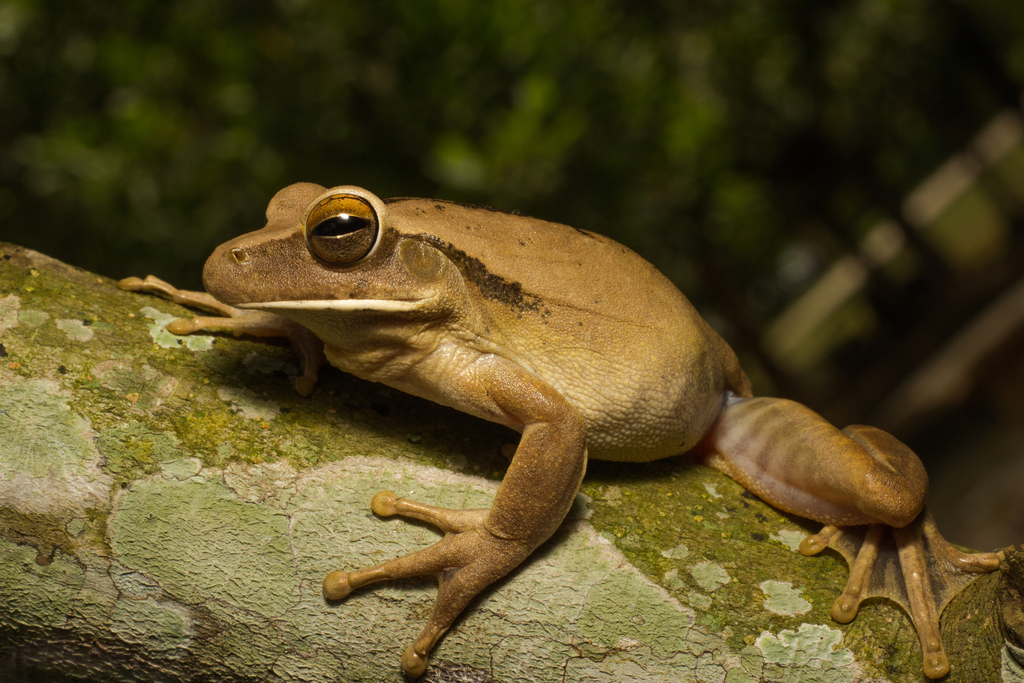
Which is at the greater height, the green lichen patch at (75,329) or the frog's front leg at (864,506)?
the frog's front leg at (864,506)

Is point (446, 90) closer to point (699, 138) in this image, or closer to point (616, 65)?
point (616, 65)

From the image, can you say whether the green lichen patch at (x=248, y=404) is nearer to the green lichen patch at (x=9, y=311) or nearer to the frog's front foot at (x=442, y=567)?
the frog's front foot at (x=442, y=567)

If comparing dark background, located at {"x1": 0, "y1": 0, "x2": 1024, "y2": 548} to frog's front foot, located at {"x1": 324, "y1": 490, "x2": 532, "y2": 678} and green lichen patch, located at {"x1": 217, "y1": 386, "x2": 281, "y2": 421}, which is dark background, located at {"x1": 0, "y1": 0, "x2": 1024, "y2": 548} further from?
frog's front foot, located at {"x1": 324, "y1": 490, "x2": 532, "y2": 678}

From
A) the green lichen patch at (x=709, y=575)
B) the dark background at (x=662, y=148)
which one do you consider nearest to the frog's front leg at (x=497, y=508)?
the green lichen patch at (x=709, y=575)

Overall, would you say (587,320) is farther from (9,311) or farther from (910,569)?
(9,311)

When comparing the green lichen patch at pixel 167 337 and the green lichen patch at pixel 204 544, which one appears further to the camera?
the green lichen patch at pixel 167 337

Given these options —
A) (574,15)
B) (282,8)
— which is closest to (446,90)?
(574,15)

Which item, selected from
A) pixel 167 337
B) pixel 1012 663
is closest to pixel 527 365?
pixel 167 337
